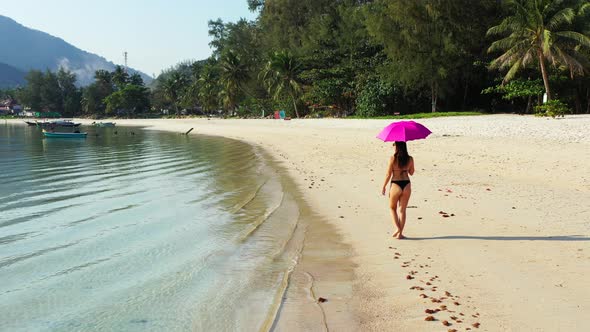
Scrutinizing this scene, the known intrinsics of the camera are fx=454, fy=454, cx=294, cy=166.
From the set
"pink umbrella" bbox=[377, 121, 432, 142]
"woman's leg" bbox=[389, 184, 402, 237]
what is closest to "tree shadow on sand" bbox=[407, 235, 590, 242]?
"woman's leg" bbox=[389, 184, 402, 237]

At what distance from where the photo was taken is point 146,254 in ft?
25.0

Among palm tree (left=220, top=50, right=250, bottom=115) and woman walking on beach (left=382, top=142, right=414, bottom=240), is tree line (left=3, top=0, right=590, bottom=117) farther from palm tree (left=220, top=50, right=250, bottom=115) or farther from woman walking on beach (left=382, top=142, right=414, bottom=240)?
woman walking on beach (left=382, top=142, right=414, bottom=240)

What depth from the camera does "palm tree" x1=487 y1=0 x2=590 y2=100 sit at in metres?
30.5

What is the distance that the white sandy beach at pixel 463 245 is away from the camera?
15.4ft

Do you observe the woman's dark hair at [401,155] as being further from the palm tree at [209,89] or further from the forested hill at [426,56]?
the palm tree at [209,89]

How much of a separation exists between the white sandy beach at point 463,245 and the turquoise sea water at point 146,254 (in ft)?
2.50

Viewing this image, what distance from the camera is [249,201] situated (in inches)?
472

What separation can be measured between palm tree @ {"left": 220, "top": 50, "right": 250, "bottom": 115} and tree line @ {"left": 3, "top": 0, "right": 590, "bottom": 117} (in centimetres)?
16

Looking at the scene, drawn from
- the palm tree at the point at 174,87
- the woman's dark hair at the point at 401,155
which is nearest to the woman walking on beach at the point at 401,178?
the woman's dark hair at the point at 401,155

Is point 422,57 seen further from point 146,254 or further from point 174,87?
point 174,87

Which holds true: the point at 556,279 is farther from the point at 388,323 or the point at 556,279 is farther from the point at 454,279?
the point at 388,323

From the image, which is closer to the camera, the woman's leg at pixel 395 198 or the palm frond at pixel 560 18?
the woman's leg at pixel 395 198

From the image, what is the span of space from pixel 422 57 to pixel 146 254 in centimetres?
3591

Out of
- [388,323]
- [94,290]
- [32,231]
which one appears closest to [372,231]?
[388,323]
